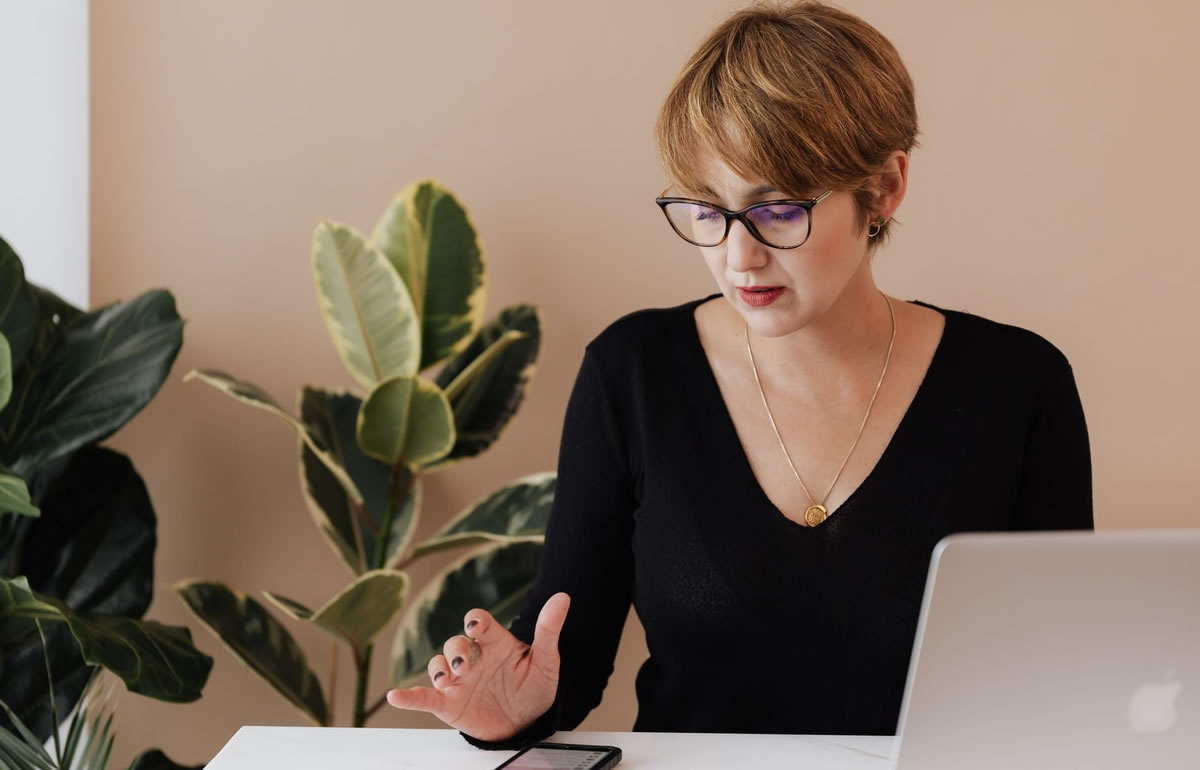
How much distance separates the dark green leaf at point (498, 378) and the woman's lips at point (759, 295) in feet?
2.58

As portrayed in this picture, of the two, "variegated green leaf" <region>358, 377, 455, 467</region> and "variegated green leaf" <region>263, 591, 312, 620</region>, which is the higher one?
"variegated green leaf" <region>358, 377, 455, 467</region>

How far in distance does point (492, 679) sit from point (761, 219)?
0.55 metres

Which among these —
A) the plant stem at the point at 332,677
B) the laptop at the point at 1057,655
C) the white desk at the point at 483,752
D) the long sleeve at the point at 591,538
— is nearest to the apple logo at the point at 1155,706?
the laptop at the point at 1057,655

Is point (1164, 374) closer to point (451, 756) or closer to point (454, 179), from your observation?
point (454, 179)

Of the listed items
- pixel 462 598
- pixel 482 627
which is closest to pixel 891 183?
pixel 482 627

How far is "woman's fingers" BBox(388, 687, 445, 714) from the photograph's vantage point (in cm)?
104

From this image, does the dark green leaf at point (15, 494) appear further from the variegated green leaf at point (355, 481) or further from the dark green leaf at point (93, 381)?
the variegated green leaf at point (355, 481)

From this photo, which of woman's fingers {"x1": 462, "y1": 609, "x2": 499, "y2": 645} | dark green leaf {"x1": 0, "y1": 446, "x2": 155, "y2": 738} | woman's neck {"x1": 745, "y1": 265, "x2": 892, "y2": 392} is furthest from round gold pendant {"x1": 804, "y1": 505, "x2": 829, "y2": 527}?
dark green leaf {"x1": 0, "y1": 446, "x2": 155, "y2": 738}

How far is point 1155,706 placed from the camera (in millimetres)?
814

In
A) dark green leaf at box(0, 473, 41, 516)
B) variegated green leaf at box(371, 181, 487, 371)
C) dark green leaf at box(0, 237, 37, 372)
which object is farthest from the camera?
variegated green leaf at box(371, 181, 487, 371)

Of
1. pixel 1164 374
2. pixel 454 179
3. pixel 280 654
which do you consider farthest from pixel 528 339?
pixel 1164 374

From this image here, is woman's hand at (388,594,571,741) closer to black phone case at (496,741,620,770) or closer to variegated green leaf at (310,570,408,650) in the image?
black phone case at (496,741,620,770)

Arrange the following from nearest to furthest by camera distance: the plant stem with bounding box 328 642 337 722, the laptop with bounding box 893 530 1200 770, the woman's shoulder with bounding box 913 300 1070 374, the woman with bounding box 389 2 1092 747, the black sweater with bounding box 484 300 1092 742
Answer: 1. the laptop with bounding box 893 530 1200 770
2. the woman with bounding box 389 2 1092 747
3. the black sweater with bounding box 484 300 1092 742
4. the woman's shoulder with bounding box 913 300 1070 374
5. the plant stem with bounding box 328 642 337 722

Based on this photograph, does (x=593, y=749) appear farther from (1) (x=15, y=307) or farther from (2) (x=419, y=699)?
(1) (x=15, y=307)
